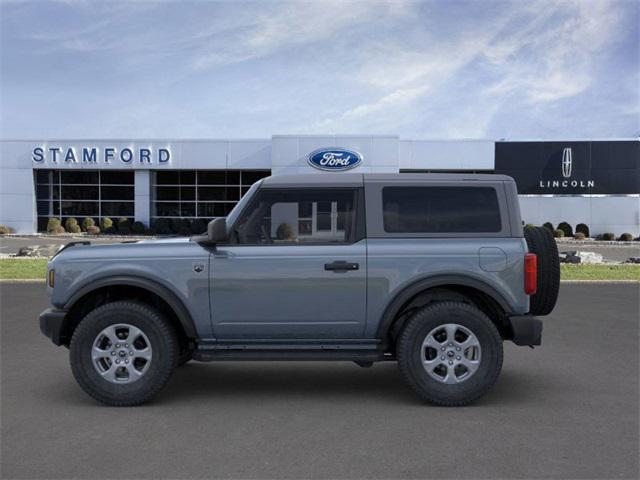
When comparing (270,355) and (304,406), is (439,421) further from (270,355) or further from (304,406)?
(270,355)

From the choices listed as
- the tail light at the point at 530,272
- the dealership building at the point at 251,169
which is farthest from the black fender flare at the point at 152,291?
the dealership building at the point at 251,169

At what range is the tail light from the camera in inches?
222

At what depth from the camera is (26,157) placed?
1666 inches

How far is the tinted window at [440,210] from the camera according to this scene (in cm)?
583

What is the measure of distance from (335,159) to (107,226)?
49.9 feet

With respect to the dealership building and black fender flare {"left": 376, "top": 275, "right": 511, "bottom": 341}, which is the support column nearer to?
the dealership building

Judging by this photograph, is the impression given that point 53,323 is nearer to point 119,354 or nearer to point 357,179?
point 119,354

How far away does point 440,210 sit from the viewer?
19.2 ft

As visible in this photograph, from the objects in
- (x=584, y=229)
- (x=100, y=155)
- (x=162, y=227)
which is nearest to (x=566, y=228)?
(x=584, y=229)

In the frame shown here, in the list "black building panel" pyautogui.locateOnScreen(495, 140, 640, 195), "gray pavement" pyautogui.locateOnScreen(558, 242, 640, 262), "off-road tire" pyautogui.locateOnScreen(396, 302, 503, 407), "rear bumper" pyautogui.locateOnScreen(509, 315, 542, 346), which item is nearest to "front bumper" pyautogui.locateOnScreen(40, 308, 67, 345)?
"off-road tire" pyautogui.locateOnScreen(396, 302, 503, 407)

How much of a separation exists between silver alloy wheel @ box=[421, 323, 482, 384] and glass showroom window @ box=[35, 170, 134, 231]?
39768 millimetres

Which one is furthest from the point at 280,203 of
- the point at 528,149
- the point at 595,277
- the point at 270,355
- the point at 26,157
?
the point at 26,157

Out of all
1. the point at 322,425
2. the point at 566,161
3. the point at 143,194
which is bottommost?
the point at 322,425

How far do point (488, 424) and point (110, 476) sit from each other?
288 centimetres
